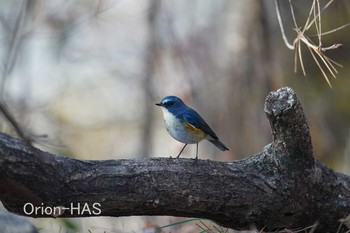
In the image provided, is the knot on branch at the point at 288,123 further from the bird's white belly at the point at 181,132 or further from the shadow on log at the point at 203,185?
the bird's white belly at the point at 181,132

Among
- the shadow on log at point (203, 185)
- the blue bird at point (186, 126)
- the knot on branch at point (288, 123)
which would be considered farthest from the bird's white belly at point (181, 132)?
the knot on branch at point (288, 123)

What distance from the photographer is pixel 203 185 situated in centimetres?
338

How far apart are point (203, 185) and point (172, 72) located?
4.30m

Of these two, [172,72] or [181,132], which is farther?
[172,72]

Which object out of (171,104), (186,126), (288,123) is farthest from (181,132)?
(288,123)

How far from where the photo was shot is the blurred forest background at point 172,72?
7043mm

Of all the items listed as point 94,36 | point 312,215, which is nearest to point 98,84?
point 94,36

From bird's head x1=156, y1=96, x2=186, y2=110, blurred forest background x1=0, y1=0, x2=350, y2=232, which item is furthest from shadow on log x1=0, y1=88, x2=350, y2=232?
blurred forest background x1=0, y1=0, x2=350, y2=232

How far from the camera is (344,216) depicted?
367 cm

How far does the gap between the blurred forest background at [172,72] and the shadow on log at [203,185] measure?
10.4ft

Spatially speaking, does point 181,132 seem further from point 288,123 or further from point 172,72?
point 172,72

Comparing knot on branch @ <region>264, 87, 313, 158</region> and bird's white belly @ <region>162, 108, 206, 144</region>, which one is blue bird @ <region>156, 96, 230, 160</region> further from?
knot on branch @ <region>264, 87, 313, 158</region>

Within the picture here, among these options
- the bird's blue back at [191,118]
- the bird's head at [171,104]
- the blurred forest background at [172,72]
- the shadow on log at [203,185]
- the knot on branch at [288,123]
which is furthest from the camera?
the blurred forest background at [172,72]

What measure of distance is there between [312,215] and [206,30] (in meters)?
4.33
